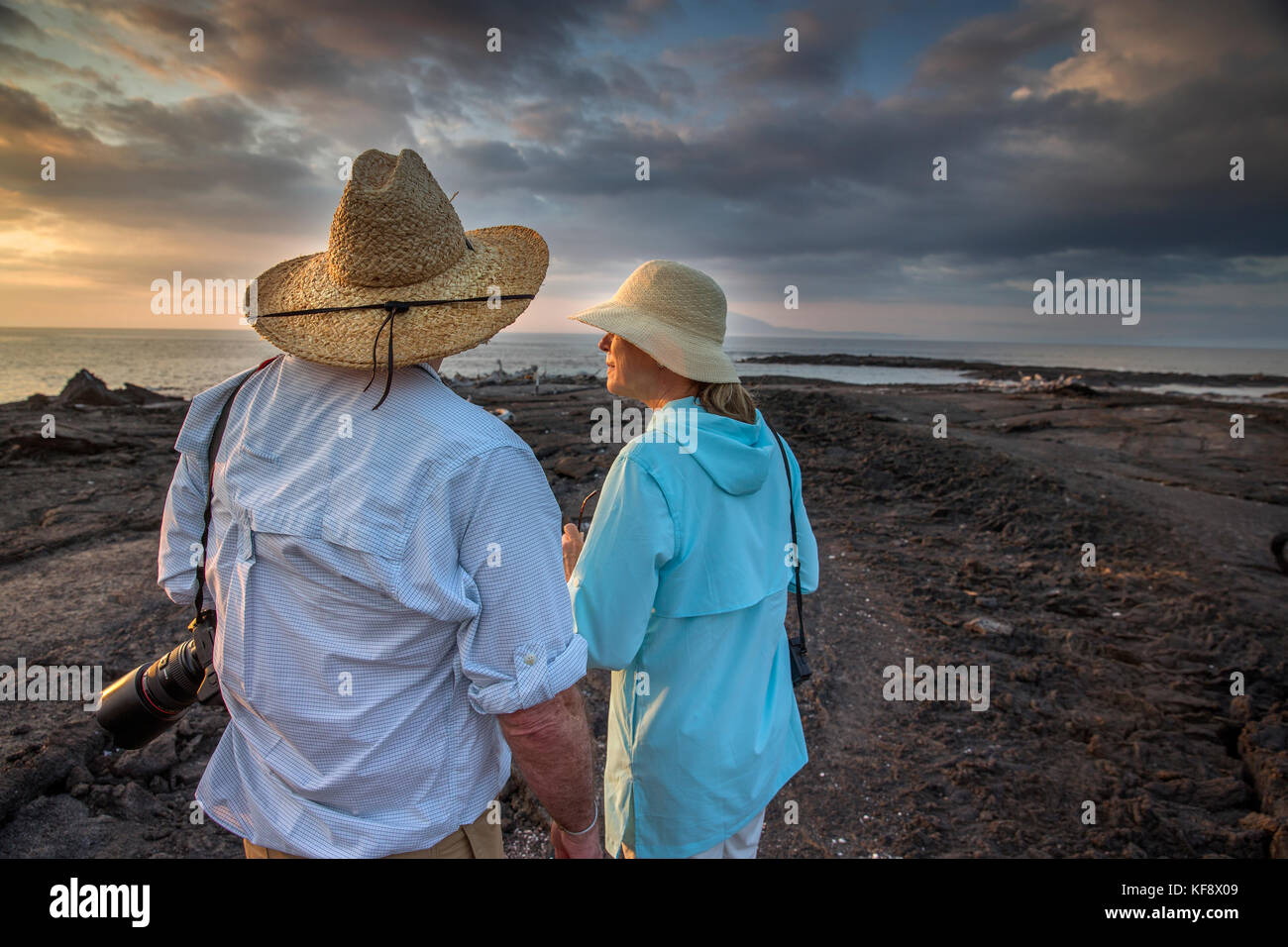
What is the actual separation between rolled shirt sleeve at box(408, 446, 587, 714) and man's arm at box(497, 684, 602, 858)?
0.18 ft

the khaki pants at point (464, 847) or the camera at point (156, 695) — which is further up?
the camera at point (156, 695)

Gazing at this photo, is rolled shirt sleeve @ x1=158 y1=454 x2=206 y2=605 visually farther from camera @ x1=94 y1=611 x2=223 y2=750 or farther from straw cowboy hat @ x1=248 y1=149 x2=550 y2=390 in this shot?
straw cowboy hat @ x1=248 y1=149 x2=550 y2=390

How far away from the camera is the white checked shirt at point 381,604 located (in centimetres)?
117

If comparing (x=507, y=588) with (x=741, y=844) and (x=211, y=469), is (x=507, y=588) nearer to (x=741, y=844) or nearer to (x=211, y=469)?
(x=211, y=469)

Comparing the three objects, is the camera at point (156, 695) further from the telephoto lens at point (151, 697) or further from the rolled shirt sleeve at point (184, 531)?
the rolled shirt sleeve at point (184, 531)

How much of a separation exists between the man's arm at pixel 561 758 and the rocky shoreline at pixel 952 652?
1852 mm

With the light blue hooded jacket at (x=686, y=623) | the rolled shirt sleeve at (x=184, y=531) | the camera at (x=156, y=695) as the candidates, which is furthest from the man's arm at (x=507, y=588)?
the camera at (x=156, y=695)

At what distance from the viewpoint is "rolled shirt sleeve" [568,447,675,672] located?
60.9 inches

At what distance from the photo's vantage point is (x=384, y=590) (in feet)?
3.80

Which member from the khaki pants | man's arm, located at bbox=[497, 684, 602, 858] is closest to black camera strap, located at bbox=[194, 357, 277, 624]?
the khaki pants

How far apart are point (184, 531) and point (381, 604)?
62cm

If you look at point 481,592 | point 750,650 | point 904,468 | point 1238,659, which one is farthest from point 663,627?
point 904,468
